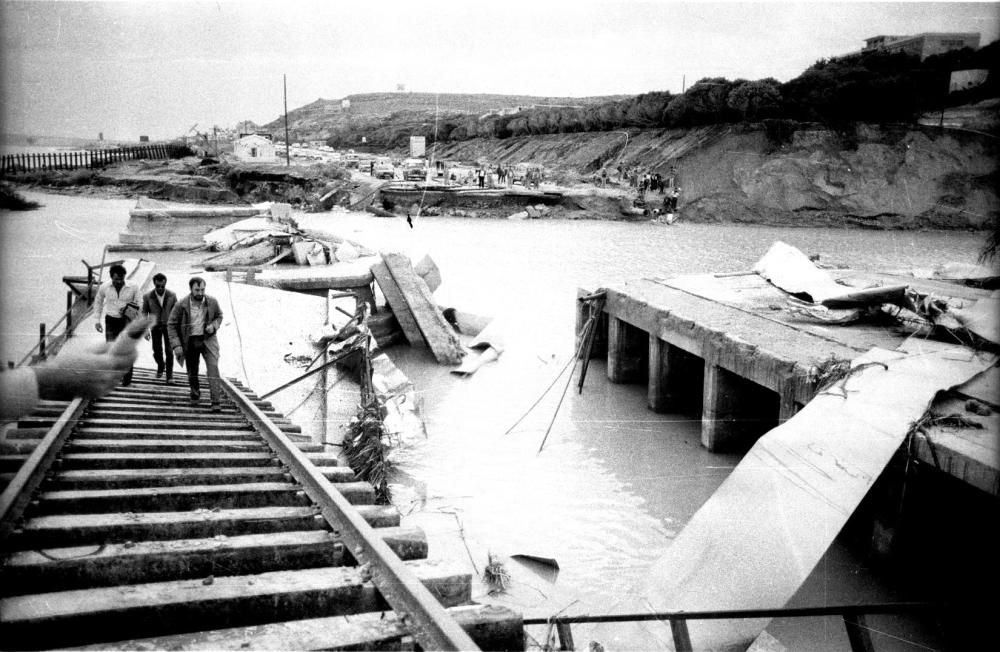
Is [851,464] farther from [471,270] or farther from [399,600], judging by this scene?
[471,270]

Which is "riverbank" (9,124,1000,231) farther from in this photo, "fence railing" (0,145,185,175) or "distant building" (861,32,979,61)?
"fence railing" (0,145,185,175)

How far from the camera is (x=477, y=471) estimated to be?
1065 cm

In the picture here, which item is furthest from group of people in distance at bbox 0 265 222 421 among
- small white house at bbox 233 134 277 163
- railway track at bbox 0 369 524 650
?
small white house at bbox 233 134 277 163

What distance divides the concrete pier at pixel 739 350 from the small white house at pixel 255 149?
64765 millimetres

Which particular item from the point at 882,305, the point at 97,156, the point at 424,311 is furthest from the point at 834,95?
the point at 97,156

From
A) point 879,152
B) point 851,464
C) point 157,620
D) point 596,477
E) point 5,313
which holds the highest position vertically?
point 879,152

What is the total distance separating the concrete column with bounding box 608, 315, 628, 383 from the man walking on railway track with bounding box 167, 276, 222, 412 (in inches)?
306

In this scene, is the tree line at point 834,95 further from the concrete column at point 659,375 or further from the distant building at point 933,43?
the concrete column at point 659,375

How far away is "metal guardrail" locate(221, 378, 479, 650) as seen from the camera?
9.94ft

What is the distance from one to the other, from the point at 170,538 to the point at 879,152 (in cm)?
5164

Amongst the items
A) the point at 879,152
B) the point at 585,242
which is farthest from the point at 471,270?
the point at 879,152

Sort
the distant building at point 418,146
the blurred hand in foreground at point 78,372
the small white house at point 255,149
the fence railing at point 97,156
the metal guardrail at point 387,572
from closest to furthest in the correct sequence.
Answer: the blurred hand in foreground at point 78,372, the metal guardrail at point 387,572, the small white house at point 255,149, the fence railing at point 97,156, the distant building at point 418,146

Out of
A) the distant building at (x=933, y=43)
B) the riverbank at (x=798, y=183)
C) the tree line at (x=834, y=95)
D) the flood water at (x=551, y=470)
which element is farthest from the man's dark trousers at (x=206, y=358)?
the distant building at (x=933, y=43)

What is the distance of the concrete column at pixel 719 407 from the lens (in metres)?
10.5
